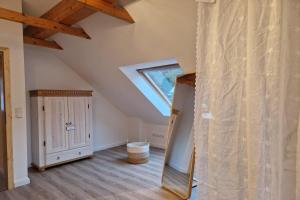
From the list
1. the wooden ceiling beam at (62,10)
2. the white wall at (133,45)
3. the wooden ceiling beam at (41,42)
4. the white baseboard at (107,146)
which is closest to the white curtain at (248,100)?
the white wall at (133,45)

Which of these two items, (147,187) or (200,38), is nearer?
(200,38)

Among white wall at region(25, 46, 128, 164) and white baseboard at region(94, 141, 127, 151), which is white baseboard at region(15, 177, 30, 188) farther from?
white baseboard at region(94, 141, 127, 151)

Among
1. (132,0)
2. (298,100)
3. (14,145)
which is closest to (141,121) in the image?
(14,145)

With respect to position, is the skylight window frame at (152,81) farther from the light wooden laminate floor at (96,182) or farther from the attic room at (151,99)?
the light wooden laminate floor at (96,182)

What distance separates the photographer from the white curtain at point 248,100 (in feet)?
3.31

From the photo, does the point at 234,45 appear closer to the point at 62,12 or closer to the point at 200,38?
the point at 200,38

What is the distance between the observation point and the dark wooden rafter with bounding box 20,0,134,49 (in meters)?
2.20

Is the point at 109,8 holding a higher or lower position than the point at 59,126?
higher

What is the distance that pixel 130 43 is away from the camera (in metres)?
2.88

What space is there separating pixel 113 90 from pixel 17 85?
1.81 metres

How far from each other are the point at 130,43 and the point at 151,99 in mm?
1314

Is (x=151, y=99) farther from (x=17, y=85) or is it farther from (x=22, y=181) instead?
(x=22, y=181)

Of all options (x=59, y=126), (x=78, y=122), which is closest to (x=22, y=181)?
(x=59, y=126)

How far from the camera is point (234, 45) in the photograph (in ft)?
3.97
